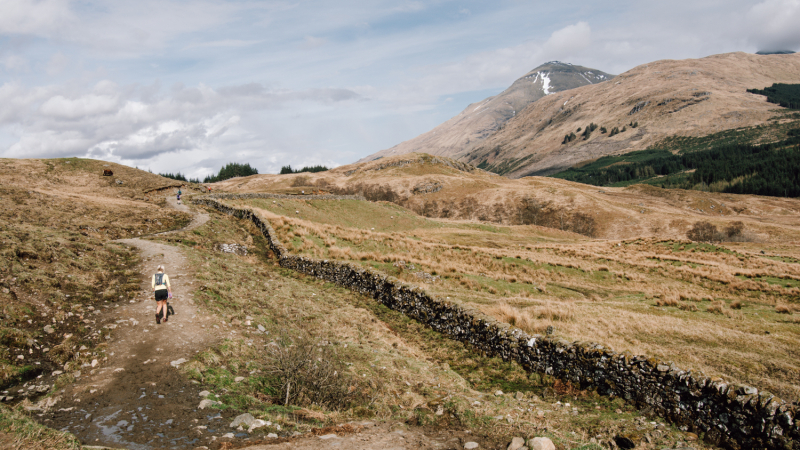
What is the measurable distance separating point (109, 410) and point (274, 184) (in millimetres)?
141342

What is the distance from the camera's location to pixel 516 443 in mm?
7109

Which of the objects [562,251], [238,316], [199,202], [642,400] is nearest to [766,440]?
[642,400]

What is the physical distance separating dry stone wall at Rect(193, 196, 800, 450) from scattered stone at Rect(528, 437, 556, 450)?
14.4ft

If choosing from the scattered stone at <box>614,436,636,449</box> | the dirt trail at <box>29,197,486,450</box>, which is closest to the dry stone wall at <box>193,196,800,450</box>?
the scattered stone at <box>614,436,636,449</box>

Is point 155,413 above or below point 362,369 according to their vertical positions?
above

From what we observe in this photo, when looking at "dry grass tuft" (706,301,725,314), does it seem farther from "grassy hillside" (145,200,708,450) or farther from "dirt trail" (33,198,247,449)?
"dirt trail" (33,198,247,449)

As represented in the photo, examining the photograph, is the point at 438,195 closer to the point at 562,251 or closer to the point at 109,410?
the point at 562,251

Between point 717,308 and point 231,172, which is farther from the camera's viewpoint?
point 231,172

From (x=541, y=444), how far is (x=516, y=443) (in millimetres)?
479

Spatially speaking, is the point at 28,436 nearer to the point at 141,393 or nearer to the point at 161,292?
the point at 141,393

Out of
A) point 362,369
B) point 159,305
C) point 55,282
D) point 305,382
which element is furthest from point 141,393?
point 55,282

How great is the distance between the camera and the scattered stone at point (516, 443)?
702 cm

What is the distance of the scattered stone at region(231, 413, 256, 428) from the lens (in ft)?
23.2

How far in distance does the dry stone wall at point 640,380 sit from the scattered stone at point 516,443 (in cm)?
473
